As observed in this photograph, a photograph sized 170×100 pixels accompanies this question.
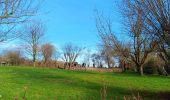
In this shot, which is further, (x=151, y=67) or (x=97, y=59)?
(x=97, y=59)

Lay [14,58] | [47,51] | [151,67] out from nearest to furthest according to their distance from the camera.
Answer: [151,67], [14,58], [47,51]

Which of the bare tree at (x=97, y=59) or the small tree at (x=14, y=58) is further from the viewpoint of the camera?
the bare tree at (x=97, y=59)

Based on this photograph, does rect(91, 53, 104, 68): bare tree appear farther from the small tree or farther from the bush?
the bush

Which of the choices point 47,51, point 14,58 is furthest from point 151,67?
point 47,51

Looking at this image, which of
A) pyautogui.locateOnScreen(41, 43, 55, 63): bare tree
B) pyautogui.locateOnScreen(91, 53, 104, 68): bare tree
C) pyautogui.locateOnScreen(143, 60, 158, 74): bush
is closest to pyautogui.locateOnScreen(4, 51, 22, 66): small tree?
pyautogui.locateOnScreen(41, 43, 55, 63): bare tree

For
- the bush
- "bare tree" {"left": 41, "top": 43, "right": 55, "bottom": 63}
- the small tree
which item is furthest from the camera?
"bare tree" {"left": 41, "top": 43, "right": 55, "bottom": 63}

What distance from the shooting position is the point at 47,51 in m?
91.8

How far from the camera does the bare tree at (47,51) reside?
292ft

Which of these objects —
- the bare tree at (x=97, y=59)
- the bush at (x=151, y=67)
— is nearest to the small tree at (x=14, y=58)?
the bare tree at (x=97, y=59)

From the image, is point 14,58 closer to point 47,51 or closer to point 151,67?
point 47,51

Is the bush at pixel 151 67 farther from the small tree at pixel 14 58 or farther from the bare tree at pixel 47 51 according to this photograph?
the bare tree at pixel 47 51

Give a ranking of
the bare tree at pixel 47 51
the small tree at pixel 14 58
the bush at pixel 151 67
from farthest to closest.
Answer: the bare tree at pixel 47 51 < the small tree at pixel 14 58 < the bush at pixel 151 67

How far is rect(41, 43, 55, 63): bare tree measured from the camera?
8890 centimetres

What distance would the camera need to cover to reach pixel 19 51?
8269cm
